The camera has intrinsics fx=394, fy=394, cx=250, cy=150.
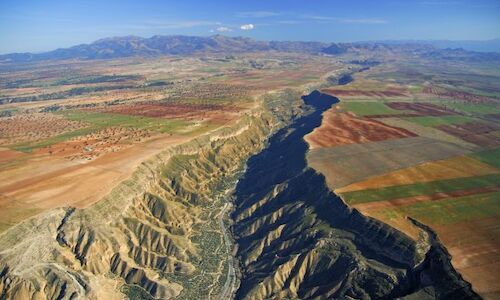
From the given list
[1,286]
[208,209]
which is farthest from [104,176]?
[1,286]

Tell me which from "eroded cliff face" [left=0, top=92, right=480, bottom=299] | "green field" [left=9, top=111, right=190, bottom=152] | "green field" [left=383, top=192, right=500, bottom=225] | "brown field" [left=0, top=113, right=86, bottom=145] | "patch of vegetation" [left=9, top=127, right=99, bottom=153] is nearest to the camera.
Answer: "eroded cliff face" [left=0, top=92, right=480, bottom=299]

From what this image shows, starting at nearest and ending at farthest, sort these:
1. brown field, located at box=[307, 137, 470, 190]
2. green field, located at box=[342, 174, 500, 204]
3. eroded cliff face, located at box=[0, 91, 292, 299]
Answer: eroded cliff face, located at box=[0, 91, 292, 299], green field, located at box=[342, 174, 500, 204], brown field, located at box=[307, 137, 470, 190]

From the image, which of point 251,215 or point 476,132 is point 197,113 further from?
point 476,132

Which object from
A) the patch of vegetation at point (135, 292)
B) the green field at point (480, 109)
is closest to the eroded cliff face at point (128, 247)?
the patch of vegetation at point (135, 292)

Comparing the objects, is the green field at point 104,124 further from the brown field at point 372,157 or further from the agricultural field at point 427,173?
the brown field at point 372,157

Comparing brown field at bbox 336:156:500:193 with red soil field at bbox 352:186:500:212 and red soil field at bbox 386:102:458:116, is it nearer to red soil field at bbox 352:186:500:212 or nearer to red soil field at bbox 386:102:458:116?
red soil field at bbox 352:186:500:212

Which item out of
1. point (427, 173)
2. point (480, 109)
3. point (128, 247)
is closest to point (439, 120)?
point (480, 109)

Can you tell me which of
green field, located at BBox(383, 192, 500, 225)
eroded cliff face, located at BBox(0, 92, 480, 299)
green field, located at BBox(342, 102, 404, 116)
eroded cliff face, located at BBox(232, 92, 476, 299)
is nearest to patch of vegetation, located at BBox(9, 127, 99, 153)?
eroded cliff face, located at BBox(0, 92, 480, 299)
